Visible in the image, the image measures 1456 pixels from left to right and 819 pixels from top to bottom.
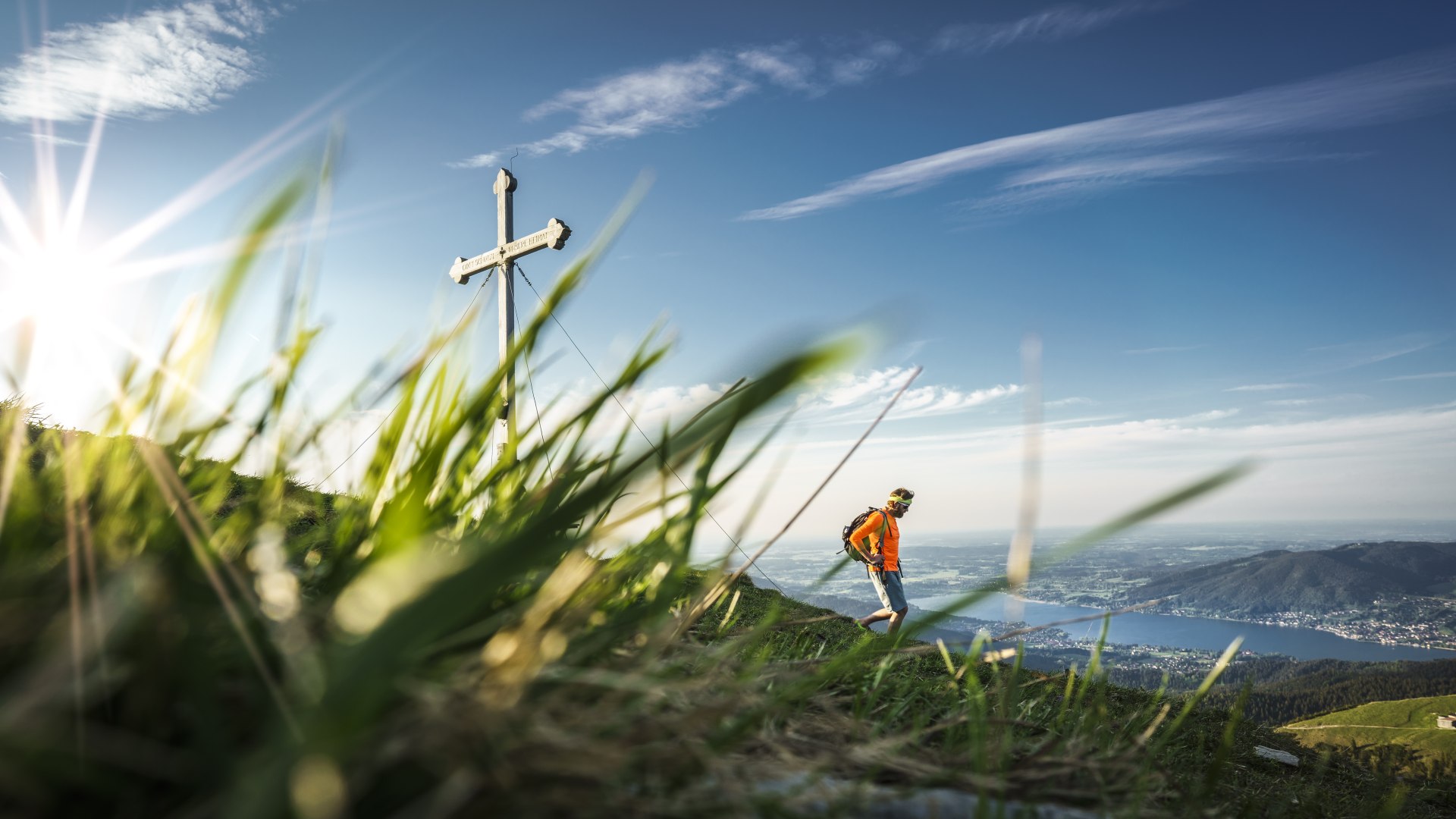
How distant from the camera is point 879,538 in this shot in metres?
11.8

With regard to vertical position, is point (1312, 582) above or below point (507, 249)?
below

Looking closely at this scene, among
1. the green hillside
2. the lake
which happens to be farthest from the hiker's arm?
the lake

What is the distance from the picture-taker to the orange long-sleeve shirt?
11644mm

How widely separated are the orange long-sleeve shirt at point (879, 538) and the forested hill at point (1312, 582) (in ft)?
597

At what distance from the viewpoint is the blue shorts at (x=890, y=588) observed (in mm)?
11850

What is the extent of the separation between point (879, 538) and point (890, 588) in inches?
38.3

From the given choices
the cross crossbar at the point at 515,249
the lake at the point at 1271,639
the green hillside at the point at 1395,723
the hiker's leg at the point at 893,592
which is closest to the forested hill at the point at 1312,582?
the lake at the point at 1271,639

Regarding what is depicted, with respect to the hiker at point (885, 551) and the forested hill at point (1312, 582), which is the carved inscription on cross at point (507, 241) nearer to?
the hiker at point (885, 551)

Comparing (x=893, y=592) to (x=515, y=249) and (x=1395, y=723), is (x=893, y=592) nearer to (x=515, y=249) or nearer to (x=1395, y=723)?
(x=515, y=249)

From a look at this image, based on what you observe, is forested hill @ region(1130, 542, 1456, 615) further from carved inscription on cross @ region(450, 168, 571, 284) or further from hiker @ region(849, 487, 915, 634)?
carved inscription on cross @ region(450, 168, 571, 284)

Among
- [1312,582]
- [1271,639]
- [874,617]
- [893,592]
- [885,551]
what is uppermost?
[874,617]

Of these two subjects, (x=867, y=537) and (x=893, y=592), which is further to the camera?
(x=893, y=592)

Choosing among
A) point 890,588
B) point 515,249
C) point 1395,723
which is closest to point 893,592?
point 890,588

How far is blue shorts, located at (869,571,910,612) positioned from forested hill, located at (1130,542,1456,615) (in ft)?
595
